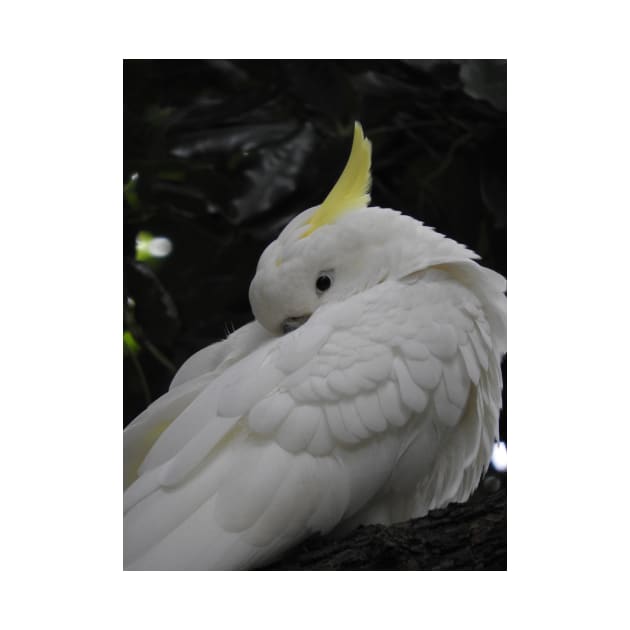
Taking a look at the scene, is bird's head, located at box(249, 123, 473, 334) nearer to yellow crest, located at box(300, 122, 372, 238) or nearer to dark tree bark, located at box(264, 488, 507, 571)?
yellow crest, located at box(300, 122, 372, 238)

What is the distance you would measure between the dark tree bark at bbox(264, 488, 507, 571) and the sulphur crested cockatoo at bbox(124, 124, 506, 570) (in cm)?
6

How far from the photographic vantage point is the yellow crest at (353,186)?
2412mm

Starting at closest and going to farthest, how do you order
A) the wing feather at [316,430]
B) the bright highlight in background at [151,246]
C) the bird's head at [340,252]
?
the wing feather at [316,430] < the bird's head at [340,252] < the bright highlight in background at [151,246]

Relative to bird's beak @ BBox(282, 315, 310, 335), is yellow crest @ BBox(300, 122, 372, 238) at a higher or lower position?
higher

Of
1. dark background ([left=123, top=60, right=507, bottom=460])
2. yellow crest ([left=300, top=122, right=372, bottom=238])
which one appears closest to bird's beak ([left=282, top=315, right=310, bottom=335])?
dark background ([left=123, top=60, right=507, bottom=460])

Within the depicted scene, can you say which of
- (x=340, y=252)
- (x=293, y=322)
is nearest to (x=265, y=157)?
(x=340, y=252)

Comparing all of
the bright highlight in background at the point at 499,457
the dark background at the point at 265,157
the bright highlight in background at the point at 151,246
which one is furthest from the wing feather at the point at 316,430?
the bright highlight in background at the point at 151,246

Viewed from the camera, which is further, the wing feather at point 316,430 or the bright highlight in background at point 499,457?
the bright highlight in background at point 499,457

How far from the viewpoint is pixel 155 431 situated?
2.35 meters

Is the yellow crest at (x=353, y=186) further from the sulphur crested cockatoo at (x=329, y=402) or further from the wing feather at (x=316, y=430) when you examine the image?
the wing feather at (x=316, y=430)

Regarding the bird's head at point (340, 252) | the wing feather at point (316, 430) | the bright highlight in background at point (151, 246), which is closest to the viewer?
the wing feather at point (316, 430)

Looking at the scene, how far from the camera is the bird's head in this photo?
232 cm

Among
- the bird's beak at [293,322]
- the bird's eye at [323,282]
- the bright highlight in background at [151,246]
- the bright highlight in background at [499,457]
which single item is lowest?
the bright highlight in background at [499,457]

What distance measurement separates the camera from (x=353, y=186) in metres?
2.44
